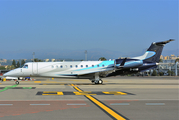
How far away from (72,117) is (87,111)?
1592mm

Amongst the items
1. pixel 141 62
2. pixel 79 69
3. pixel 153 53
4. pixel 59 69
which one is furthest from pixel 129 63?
pixel 59 69

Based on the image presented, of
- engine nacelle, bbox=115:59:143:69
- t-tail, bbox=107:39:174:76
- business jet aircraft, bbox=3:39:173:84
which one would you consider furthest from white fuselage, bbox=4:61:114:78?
t-tail, bbox=107:39:174:76

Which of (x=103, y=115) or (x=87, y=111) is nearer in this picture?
(x=103, y=115)

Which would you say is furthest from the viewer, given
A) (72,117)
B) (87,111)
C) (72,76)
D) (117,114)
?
(72,76)

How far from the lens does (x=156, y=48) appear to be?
39.3 meters

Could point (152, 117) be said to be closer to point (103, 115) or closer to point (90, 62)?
point (103, 115)

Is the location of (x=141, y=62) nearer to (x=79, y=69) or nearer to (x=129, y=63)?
(x=129, y=63)

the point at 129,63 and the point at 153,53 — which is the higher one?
the point at 153,53

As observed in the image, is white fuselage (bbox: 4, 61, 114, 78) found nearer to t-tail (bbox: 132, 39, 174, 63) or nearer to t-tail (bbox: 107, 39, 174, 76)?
t-tail (bbox: 107, 39, 174, 76)

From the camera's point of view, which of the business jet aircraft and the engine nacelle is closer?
the business jet aircraft

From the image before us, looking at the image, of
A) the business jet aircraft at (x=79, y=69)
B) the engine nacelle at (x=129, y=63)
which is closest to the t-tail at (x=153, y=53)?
the business jet aircraft at (x=79, y=69)

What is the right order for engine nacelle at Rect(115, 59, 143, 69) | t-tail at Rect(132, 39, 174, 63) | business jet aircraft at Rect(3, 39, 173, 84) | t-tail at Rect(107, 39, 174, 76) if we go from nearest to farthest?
business jet aircraft at Rect(3, 39, 173, 84)
engine nacelle at Rect(115, 59, 143, 69)
t-tail at Rect(107, 39, 174, 76)
t-tail at Rect(132, 39, 174, 63)

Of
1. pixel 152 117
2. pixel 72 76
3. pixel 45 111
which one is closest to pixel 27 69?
pixel 72 76

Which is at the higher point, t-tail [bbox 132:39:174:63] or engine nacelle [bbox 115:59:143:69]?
t-tail [bbox 132:39:174:63]
